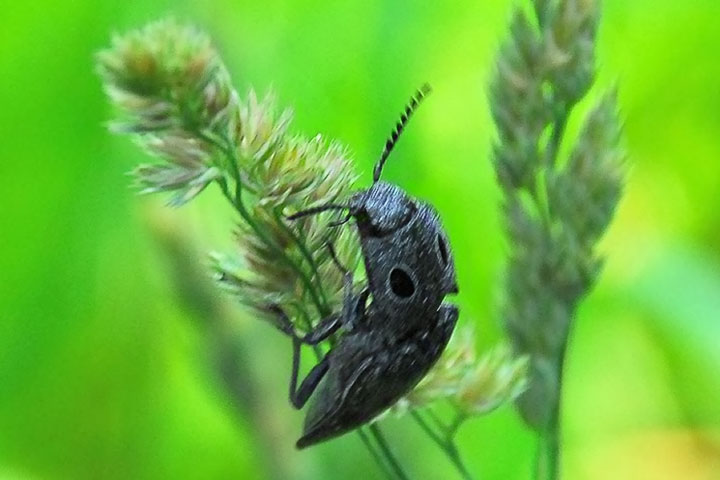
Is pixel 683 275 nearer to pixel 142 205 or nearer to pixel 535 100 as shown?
pixel 535 100

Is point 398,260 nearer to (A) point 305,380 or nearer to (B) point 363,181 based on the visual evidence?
(A) point 305,380

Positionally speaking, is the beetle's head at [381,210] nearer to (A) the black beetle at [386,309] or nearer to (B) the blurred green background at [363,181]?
(A) the black beetle at [386,309]

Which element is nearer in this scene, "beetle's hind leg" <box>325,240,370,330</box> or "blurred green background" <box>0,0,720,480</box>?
"beetle's hind leg" <box>325,240,370,330</box>

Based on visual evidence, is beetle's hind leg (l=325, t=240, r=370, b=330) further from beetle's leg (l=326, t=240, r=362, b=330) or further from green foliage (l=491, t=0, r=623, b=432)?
green foliage (l=491, t=0, r=623, b=432)

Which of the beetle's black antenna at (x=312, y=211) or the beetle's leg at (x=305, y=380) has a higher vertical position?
the beetle's black antenna at (x=312, y=211)

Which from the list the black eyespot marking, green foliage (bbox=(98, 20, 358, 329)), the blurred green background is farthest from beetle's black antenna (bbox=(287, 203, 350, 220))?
the blurred green background

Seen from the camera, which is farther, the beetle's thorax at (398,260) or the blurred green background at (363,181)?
the blurred green background at (363,181)

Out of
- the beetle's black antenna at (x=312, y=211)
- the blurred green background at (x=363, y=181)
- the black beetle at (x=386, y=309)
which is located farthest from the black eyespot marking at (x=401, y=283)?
the blurred green background at (x=363, y=181)
